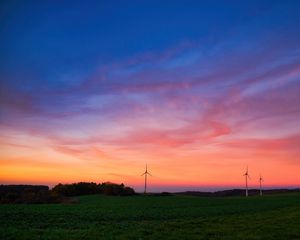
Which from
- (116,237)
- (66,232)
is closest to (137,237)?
(116,237)

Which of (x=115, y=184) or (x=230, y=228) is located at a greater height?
(x=115, y=184)

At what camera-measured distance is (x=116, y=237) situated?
3114 centimetres

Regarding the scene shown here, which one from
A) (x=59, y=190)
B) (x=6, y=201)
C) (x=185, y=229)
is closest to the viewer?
(x=185, y=229)

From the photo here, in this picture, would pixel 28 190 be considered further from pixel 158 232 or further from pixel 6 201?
pixel 158 232

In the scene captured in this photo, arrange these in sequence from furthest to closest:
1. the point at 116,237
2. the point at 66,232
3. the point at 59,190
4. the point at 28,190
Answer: the point at 59,190 → the point at 28,190 → the point at 66,232 → the point at 116,237

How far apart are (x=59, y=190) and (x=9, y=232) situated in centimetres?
12357

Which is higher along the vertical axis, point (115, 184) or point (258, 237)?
point (115, 184)

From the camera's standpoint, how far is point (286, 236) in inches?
1280

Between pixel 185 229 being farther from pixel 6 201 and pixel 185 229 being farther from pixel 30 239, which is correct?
pixel 6 201

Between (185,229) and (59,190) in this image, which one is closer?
(185,229)

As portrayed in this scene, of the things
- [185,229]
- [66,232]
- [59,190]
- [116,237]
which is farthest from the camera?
[59,190]

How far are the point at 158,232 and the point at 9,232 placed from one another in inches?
490

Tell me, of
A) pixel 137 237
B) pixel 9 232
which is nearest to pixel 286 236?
pixel 137 237

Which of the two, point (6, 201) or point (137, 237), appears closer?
point (137, 237)
